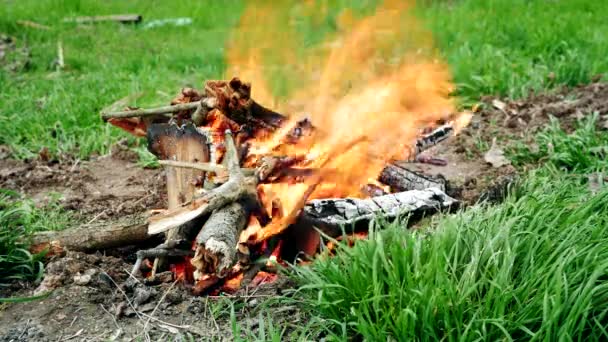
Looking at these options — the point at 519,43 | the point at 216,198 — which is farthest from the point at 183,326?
the point at 519,43

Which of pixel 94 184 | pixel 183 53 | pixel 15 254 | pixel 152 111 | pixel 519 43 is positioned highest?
pixel 519 43

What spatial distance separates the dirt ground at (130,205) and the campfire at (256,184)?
0.64ft

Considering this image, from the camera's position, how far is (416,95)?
5.16 meters

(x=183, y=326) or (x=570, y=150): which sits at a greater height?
(x=570, y=150)

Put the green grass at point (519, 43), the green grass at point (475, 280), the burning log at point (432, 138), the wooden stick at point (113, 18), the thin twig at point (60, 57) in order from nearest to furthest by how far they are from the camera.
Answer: the green grass at point (475, 280) → the burning log at point (432, 138) → the green grass at point (519, 43) → the thin twig at point (60, 57) → the wooden stick at point (113, 18)

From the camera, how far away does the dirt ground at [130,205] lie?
298 centimetres

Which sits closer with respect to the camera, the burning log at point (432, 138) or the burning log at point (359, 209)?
the burning log at point (359, 209)

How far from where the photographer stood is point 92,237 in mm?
3566

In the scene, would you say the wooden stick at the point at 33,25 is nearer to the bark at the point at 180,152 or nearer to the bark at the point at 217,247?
the bark at the point at 180,152

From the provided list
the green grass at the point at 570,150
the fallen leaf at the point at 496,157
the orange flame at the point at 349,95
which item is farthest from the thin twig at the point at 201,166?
the green grass at the point at 570,150

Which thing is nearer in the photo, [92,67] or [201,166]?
[201,166]

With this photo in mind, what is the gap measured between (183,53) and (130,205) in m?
4.68

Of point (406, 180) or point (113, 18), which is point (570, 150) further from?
point (113, 18)

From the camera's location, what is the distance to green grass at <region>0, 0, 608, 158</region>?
6566 mm
